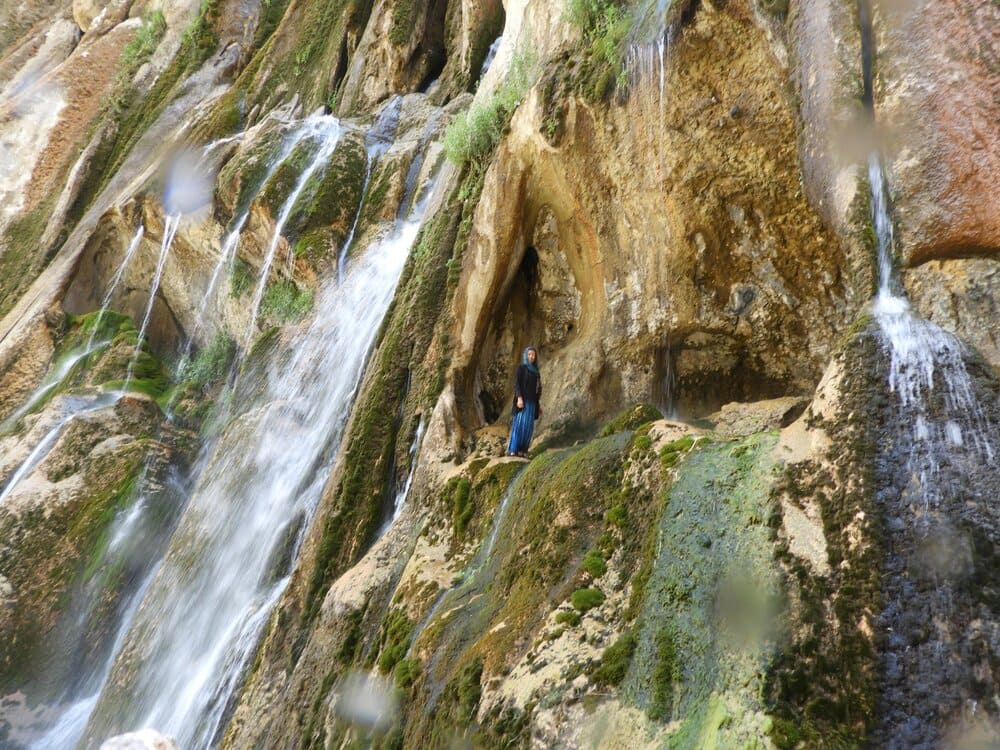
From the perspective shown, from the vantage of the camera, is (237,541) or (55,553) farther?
(55,553)

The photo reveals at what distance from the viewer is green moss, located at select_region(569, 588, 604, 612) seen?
4.31 meters

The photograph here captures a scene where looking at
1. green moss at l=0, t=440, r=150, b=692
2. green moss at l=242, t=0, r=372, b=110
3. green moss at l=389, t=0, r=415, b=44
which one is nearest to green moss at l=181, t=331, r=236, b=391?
green moss at l=0, t=440, r=150, b=692

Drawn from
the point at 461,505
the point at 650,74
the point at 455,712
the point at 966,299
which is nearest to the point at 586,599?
the point at 455,712

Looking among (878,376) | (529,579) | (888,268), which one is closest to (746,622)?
(878,376)

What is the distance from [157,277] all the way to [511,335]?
1106 centimetres

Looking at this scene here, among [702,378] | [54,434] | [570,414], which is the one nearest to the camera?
[702,378]

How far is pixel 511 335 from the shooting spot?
30.3 ft

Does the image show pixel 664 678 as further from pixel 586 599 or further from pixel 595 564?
pixel 595 564

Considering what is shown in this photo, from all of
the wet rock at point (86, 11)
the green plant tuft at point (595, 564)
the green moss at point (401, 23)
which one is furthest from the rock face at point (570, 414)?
the wet rock at point (86, 11)

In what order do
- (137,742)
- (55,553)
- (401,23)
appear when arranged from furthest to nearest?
(401,23) → (55,553) → (137,742)

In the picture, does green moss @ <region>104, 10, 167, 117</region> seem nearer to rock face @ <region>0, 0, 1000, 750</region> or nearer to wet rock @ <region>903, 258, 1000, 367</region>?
rock face @ <region>0, 0, 1000, 750</region>

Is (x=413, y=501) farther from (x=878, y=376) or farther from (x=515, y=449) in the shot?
(x=878, y=376)

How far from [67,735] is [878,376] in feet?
35.7

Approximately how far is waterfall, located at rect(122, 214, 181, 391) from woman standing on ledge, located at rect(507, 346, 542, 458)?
10.6 metres
